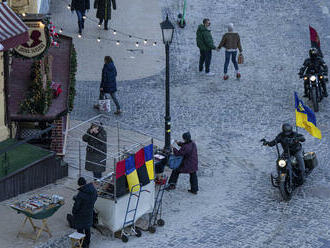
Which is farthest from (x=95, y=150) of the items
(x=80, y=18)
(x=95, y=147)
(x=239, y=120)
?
(x=80, y=18)

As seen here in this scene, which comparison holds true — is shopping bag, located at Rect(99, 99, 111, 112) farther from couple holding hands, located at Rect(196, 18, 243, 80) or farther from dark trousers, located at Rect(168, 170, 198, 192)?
dark trousers, located at Rect(168, 170, 198, 192)

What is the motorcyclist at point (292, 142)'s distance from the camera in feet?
54.0

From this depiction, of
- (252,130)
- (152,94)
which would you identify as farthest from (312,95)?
(152,94)

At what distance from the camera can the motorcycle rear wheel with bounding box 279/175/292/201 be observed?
16047 millimetres

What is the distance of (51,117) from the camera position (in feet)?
55.8

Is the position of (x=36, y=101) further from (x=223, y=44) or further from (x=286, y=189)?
(x=223, y=44)

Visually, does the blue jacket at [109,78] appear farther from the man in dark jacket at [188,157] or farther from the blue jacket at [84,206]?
the blue jacket at [84,206]

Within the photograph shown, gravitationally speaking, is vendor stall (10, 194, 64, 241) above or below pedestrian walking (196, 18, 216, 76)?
below

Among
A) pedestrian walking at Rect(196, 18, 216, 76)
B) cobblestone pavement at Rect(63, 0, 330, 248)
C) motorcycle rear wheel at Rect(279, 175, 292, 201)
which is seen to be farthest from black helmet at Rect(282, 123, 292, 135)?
pedestrian walking at Rect(196, 18, 216, 76)

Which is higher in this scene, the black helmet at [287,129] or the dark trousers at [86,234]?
the black helmet at [287,129]

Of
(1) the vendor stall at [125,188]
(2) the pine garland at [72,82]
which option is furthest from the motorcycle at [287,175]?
(2) the pine garland at [72,82]

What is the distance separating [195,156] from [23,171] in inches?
136

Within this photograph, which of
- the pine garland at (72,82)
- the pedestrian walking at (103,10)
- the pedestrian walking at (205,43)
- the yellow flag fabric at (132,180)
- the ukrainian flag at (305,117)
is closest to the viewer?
the yellow flag fabric at (132,180)

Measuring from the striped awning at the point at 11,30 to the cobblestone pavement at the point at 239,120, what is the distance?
392 centimetres
